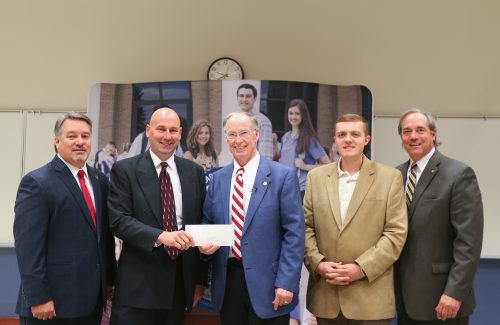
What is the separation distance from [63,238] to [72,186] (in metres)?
0.28

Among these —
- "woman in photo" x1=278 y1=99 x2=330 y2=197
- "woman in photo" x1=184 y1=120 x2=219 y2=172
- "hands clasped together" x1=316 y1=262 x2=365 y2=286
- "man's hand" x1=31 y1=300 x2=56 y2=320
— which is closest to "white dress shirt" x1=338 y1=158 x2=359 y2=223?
"hands clasped together" x1=316 y1=262 x2=365 y2=286

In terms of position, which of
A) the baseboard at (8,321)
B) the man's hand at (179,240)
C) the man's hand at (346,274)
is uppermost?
the man's hand at (179,240)

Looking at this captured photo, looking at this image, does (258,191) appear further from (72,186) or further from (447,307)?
(447,307)

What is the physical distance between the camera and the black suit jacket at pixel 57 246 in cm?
232

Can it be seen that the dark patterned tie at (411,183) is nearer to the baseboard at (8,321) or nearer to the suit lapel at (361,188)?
the suit lapel at (361,188)

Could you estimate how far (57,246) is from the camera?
94.7 inches

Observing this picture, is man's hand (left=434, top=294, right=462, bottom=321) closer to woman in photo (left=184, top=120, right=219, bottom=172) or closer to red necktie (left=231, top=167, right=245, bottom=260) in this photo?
red necktie (left=231, top=167, right=245, bottom=260)

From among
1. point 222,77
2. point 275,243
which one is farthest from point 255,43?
point 275,243

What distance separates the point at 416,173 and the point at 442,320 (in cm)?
84

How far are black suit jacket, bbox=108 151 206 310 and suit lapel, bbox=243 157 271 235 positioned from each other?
0.35m

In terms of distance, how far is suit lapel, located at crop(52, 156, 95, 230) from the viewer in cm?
246

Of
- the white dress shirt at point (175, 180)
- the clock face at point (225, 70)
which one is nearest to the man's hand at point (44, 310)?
the white dress shirt at point (175, 180)

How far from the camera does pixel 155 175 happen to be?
2566 millimetres

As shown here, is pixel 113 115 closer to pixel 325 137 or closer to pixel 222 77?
pixel 222 77
